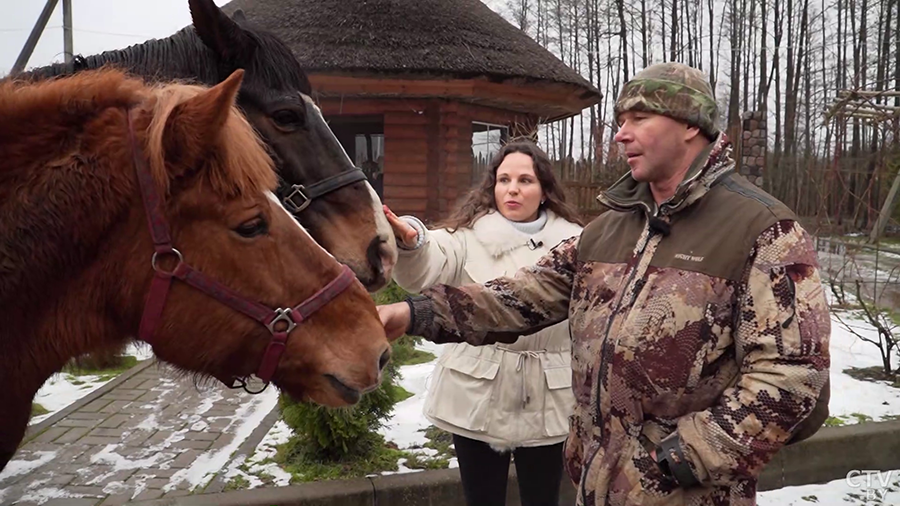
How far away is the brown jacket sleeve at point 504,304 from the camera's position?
1.99 meters

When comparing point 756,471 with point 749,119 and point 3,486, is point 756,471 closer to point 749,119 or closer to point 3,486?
Answer: point 3,486

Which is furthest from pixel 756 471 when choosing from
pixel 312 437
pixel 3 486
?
pixel 3 486

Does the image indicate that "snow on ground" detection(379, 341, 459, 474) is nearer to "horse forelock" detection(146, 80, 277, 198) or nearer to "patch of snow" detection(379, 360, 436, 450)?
"patch of snow" detection(379, 360, 436, 450)

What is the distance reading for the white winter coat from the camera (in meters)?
2.53

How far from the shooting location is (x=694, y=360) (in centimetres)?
149

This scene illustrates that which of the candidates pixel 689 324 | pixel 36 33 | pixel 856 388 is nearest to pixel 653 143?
pixel 689 324

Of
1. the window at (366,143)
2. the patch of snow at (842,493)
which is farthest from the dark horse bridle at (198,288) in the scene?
the window at (366,143)

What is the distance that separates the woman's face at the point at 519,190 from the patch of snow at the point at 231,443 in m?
1.65

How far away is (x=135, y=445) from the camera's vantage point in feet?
14.2

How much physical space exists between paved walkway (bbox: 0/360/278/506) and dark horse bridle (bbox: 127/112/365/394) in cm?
245

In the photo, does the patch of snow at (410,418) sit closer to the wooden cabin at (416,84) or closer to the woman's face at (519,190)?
the woman's face at (519,190)

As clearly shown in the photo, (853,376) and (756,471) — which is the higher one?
(756,471)

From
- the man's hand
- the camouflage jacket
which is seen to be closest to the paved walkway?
the man's hand

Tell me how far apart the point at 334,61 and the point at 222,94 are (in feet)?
25.1
